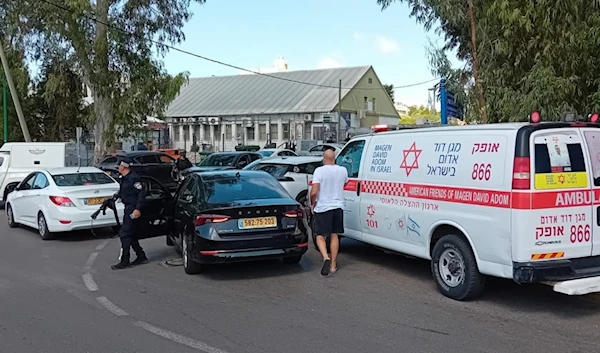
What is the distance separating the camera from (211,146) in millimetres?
58531

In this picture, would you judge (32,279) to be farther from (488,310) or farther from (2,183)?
(2,183)

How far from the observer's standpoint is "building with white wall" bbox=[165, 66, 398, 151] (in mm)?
55438

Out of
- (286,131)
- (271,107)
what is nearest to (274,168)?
(286,131)

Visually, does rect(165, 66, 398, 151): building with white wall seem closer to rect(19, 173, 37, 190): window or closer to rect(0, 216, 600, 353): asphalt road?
rect(19, 173, 37, 190): window

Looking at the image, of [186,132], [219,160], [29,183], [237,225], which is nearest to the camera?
[237,225]

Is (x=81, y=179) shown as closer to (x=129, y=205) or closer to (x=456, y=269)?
(x=129, y=205)

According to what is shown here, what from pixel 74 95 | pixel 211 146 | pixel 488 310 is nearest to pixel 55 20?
pixel 74 95

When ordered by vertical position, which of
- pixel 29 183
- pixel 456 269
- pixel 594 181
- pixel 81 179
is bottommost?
pixel 456 269

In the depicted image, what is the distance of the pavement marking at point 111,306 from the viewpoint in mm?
6829

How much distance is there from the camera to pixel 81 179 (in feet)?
42.8

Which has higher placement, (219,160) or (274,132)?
(274,132)

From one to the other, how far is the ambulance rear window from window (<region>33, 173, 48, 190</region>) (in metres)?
9.91

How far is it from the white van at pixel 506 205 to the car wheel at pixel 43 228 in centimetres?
762

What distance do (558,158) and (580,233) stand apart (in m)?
0.80
